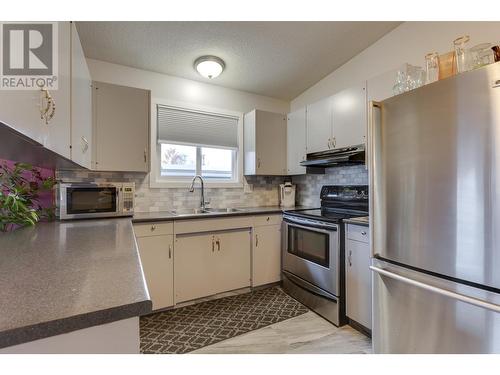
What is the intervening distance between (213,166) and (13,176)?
1891mm

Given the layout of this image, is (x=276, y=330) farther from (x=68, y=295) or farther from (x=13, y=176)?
(x=13, y=176)

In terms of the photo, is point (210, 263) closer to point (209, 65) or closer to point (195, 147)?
point (195, 147)

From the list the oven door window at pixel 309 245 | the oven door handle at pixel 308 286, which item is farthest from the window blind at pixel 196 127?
the oven door handle at pixel 308 286

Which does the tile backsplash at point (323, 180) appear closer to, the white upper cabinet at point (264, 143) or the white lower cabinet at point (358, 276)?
the white upper cabinet at point (264, 143)

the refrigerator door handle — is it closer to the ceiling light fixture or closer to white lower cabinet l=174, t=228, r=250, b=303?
white lower cabinet l=174, t=228, r=250, b=303

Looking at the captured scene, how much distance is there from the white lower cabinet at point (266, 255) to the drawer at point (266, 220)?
0.11 feet

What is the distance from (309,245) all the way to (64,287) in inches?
81.1

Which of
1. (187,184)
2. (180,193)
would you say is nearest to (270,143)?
(187,184)

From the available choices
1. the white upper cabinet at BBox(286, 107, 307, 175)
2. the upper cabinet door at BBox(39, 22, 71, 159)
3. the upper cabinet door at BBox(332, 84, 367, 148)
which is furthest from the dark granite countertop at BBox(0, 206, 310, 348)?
the white upper cabinet at BBox(286, 107, 307, 175)

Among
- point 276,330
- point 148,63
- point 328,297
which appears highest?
point 148,63

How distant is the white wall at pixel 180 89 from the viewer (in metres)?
2.52

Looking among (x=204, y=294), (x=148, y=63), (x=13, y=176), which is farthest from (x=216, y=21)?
(x=204, y=294)

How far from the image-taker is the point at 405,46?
7.37 feet
